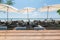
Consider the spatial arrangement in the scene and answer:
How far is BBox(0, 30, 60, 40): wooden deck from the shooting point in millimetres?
4195

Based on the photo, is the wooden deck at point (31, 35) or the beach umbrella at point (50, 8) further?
the beach umbrella at point (50, 8)

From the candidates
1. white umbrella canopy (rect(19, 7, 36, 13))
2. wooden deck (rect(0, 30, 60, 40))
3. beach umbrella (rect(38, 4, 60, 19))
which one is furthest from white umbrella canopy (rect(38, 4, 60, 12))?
wooden deck (rect(0, 30, 60, 40))

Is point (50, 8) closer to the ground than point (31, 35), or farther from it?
farther from it

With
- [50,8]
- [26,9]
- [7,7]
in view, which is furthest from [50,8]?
[7,7]

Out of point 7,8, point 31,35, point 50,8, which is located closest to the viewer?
point 31,35

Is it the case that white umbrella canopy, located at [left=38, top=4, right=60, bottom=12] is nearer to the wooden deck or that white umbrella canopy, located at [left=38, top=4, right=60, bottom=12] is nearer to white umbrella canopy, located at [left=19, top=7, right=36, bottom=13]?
white umbrella canopy, located at [left=19, top=7, right=36, bottom=13]

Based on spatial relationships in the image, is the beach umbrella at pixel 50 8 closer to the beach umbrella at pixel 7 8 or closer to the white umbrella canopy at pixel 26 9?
the white umbrella canopy at pixel 26 9

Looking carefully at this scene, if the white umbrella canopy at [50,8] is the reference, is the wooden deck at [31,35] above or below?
below

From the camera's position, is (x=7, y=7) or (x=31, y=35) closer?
(x=31, y=35)

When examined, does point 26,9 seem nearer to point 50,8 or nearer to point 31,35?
point 50,8

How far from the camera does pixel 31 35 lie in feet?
13.9

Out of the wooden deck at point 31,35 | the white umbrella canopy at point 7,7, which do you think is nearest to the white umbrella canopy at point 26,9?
the white umbrella canopy at point 7,7

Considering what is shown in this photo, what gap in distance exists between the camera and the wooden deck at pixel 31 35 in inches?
165

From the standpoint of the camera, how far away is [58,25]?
176 inches
